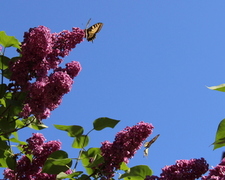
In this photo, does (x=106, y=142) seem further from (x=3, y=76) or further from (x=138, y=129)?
(x=3, y=76)

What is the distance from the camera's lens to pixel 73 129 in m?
3.69

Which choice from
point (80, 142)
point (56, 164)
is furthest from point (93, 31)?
point (56, 164)

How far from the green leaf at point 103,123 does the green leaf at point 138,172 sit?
419 millimetres

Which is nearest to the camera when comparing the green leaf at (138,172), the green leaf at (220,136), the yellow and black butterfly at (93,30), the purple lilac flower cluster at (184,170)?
the green leaf at (220,136)

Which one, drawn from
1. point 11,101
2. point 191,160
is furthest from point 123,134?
point 11,101

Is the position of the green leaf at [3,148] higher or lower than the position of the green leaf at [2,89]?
lower

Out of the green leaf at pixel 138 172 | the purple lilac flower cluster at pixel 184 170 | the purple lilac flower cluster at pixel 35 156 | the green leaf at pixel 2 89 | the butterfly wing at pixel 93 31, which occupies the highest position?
the butterfly wing at pixel 93 31

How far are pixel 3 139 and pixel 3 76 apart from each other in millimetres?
626

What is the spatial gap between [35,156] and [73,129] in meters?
0.48

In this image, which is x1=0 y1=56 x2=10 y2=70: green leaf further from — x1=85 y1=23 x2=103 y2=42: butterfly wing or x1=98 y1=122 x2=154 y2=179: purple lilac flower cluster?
x1=98 y1=122 x2=154 y2=179: purple lilac flower cluster

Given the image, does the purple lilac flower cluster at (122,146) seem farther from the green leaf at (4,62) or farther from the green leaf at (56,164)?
the green leaf at (4,62)

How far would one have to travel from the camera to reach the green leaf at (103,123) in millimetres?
3654

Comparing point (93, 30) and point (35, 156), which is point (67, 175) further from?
point (93, 30)

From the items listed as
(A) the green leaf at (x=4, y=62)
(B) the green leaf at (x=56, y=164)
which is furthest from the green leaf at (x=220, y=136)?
(A) the green leaf at (x=4, y=62)
